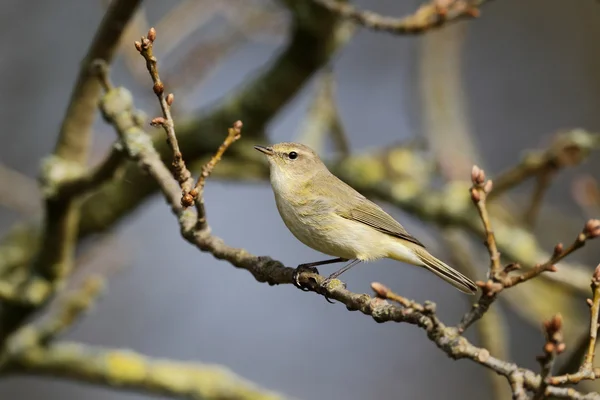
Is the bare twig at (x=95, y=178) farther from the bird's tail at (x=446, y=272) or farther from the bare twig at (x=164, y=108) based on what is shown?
the bird's tail at (x=446, y=272)

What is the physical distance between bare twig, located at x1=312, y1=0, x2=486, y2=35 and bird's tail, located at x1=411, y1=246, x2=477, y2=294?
87cm

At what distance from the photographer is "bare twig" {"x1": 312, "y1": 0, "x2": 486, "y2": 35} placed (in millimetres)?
2842

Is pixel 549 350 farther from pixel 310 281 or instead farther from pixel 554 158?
pixel 554 158

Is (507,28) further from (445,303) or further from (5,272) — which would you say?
(5,272)

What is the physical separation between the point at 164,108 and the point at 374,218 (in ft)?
4.58

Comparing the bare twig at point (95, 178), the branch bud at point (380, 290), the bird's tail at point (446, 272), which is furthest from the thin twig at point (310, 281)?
the bird's tail at point (446, 272)

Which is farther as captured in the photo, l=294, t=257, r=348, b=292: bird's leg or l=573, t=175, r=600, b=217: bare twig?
l=573, t=175, r=600, b=217: bare twig

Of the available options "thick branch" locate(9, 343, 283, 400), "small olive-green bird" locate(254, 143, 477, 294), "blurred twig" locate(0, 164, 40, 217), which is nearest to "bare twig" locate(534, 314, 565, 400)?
"small olive-green bird" locate(254, 143, 477, 294)

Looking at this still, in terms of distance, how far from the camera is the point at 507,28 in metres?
9.04

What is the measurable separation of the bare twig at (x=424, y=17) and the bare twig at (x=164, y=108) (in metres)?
1.25

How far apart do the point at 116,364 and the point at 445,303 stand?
17.4 ft

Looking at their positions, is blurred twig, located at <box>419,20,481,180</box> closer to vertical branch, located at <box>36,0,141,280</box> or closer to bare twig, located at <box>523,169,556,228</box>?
bare twig, located at <box>523,169,556,228</box>

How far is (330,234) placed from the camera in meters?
2.86

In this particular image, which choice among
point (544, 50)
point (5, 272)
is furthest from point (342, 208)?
point (544, 50)
